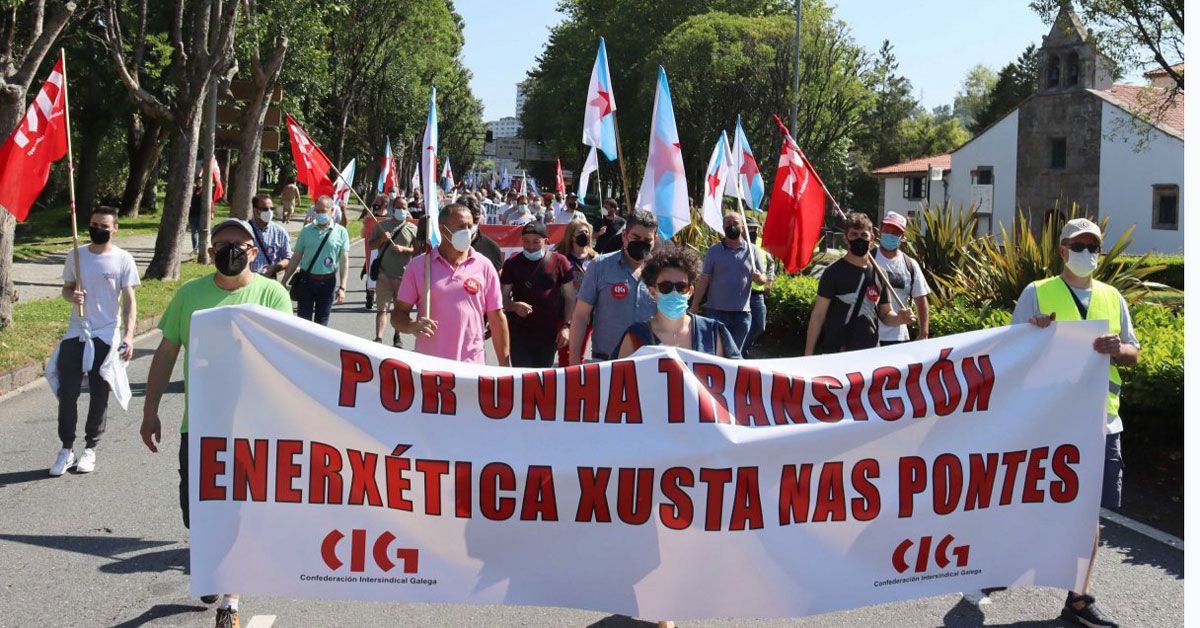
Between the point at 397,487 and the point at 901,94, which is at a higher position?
the point at 901,94

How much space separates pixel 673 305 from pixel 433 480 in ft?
4.27

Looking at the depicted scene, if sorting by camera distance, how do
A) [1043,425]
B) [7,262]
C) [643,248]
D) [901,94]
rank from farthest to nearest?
[901,94]
[7,262]
[643,248]
[1043,425]

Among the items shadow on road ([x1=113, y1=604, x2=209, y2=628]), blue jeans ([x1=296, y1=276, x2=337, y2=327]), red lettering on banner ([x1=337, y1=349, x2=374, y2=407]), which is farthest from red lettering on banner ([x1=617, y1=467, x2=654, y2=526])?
blue jeans ([x1=296, y1=276, x2=337, y2=327])

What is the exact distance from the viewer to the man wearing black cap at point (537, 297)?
27.2 feet

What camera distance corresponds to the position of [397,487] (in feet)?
15.2

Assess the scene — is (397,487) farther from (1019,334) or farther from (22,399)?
(22,399)

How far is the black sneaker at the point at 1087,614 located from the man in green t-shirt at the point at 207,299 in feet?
11.8

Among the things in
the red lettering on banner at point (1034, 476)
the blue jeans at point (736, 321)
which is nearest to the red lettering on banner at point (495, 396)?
the red lettering on banner at point (1034, 476)

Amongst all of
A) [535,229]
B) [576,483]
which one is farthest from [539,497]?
[535,229]

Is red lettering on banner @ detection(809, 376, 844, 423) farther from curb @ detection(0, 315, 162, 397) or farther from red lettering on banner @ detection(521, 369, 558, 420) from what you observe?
curb @ detection(0, 315, 162, 397)

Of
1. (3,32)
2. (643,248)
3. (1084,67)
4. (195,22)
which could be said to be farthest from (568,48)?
(643,248)

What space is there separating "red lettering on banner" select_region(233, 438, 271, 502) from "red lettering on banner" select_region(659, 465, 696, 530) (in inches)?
58.3

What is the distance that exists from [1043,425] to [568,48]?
7477cm

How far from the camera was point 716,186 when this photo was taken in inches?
519
